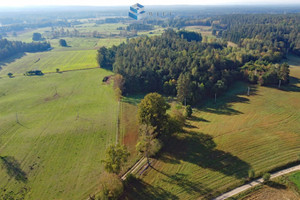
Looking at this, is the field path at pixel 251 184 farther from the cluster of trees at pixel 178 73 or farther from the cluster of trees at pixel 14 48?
the cluster of trees at pixel 14 48

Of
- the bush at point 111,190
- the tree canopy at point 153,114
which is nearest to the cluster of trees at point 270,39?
the tree canopy at point 153,114

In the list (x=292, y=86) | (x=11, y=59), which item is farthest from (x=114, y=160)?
(x=11, y=59)

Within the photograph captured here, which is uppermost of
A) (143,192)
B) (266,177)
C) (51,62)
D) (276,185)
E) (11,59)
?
(11,59)

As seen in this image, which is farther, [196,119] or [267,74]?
[267,74]

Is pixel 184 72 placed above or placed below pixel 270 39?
below

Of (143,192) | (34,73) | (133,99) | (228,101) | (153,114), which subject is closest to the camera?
(143,192)

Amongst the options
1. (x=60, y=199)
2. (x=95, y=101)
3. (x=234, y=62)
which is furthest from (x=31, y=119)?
(x=234, y=62)

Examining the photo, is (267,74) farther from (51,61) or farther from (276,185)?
(51,61)

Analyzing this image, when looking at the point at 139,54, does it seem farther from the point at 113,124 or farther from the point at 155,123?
the point at 155,123
